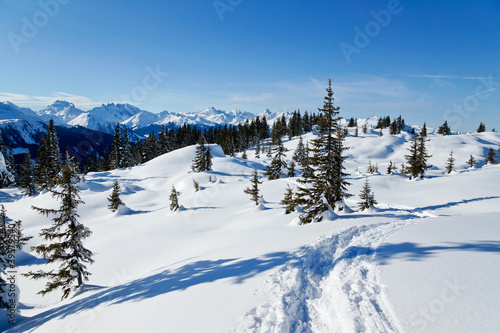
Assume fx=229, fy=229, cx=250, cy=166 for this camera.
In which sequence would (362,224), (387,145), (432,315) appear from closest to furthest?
(432,315)
(362,224)
(387,145)

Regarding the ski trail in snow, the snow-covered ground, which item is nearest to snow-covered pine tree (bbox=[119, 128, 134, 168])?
the snow-covered ground

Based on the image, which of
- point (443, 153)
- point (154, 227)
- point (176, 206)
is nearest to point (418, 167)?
point (176, 206)

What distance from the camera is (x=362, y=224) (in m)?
12.7

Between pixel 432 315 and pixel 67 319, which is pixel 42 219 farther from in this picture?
pixel 432 315

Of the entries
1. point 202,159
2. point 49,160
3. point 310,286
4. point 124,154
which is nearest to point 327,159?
point 310,286

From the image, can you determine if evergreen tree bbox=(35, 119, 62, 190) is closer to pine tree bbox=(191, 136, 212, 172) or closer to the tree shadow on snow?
pine tree bbox=(191, 136, 212, 172)

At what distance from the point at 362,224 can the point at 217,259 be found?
816cm

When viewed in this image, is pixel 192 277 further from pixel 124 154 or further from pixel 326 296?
pixel 124 154

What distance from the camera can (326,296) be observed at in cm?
650

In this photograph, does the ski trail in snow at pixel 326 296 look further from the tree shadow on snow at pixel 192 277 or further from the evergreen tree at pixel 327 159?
the evergreen tree at pixel 327 159
